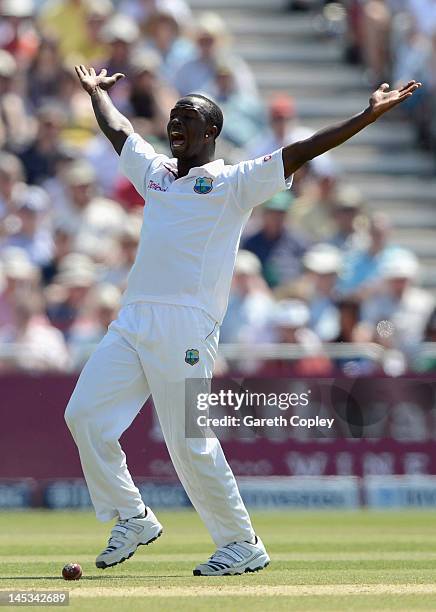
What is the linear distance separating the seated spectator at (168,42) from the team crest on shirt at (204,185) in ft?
30.5

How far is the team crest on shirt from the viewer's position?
7578 mm

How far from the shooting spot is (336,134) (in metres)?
7.35

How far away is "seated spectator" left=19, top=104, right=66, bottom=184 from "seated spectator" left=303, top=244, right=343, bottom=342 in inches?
103

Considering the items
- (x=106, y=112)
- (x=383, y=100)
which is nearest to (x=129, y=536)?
(x=106, y=112)

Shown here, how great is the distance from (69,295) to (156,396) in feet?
21.7

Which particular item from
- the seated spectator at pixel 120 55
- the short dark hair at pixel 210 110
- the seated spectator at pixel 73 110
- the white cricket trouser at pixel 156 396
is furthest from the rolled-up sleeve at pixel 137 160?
the seated spectator at pixel 120 55

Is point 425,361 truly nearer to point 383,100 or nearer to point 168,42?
point 168,42

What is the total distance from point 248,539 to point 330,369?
581cm

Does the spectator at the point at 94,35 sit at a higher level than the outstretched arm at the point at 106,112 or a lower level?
higher

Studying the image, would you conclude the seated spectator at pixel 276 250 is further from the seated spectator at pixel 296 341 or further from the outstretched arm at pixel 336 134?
the outstretched arm at pixel 336 134

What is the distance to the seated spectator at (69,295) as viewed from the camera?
14.0 m

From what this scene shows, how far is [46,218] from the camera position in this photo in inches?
590

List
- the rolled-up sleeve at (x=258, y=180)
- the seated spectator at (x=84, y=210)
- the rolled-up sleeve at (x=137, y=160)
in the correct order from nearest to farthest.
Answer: the rolled-up sleeve at (x=258, y=180) → the rolled-up sleeve at (x=137, y=160) → the seated spectator at (x=84, y=210)

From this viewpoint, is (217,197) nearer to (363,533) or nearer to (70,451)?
(363,533)
